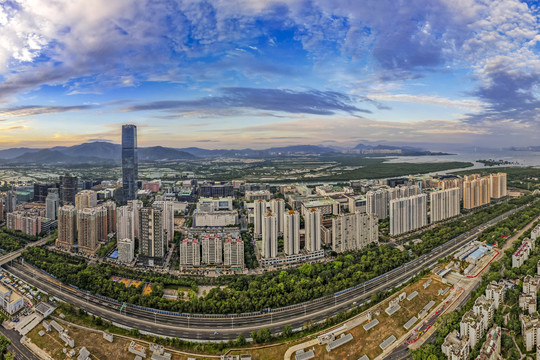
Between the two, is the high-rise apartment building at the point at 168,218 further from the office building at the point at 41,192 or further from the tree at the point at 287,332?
the office building at the point at 41,192

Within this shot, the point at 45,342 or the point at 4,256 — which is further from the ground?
the point at 4,256

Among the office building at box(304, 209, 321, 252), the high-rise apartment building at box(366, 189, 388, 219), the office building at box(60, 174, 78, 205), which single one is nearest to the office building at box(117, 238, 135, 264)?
the office building at box(304, 209, 321, 252)

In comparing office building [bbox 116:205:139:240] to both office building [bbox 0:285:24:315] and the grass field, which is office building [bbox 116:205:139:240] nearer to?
office building [bbox 0:285:24:315]

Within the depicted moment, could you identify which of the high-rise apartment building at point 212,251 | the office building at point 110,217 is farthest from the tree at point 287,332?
the office building at point 110,217

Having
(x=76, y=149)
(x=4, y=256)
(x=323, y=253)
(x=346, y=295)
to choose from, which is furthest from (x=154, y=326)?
(x=76, y=149)

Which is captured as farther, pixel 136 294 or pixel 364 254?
pixel 364 254

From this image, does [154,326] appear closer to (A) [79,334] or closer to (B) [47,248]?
(A) [79,334]

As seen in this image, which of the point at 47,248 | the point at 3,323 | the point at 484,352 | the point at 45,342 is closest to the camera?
the point at 484,352
